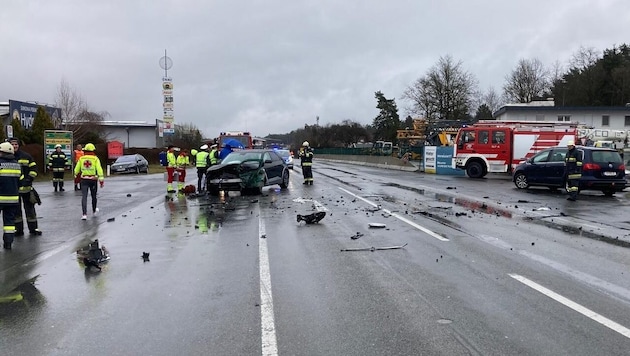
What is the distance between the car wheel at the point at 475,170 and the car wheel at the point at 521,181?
23.3ft

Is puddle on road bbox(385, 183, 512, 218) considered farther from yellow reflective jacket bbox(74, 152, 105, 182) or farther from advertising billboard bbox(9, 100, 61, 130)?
advertising billboard bbox(9, 100, 61, 130)

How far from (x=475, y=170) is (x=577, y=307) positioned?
23.1 m

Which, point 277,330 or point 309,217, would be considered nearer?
point 277,330

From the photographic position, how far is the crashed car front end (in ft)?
53.8

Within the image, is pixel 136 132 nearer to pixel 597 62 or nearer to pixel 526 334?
pixel 597 62

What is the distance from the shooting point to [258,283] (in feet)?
19.7

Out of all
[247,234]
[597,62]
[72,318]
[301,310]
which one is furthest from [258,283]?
[597,62]

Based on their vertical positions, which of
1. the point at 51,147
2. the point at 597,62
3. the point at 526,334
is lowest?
the point at 526,334

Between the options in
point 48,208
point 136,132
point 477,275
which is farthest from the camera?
point 136,132

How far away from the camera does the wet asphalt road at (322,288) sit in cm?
430

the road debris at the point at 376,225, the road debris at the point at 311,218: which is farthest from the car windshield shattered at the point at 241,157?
the road debris at the point at 376,225

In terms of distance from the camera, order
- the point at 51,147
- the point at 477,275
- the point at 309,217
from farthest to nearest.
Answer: the point at 51,147 → the point at 309,217 → the point at 477,275

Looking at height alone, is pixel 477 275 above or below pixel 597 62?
below

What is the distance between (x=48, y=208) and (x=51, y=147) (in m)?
15.1
